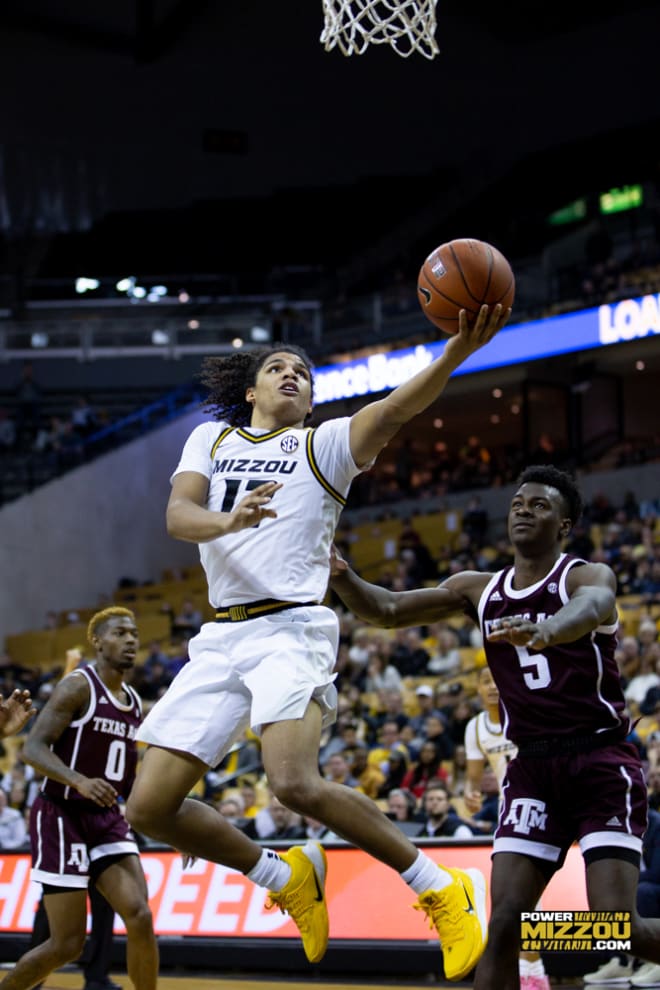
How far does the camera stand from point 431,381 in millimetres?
5008

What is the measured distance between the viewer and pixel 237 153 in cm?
2888

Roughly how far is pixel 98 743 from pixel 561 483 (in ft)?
11.1

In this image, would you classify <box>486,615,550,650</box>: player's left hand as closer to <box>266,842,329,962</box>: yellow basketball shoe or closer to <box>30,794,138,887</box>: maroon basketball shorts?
<box>266,842,329,962</box>: yellow basketball shoe

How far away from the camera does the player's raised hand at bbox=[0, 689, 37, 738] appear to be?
5613mm

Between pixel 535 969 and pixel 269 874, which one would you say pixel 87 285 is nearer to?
pixel 535 969

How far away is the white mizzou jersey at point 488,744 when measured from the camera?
885cm

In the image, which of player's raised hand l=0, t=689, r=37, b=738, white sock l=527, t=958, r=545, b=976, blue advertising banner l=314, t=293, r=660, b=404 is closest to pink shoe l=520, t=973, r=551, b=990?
white sock l=527, t=958, r=545, b=976

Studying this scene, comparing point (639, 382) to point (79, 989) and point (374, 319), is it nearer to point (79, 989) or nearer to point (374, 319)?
point (374, 319)

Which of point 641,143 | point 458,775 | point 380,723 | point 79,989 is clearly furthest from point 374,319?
point 79,989

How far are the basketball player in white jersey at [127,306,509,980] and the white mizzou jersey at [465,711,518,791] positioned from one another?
3433 millimetres

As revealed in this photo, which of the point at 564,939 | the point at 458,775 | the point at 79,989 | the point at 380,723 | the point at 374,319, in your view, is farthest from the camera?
the point at 374,319

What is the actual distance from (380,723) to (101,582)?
12.3 metres

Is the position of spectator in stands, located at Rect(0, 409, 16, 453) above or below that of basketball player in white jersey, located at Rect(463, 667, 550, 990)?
above

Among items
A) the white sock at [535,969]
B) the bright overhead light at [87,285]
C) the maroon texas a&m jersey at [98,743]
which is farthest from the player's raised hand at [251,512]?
the bright overhead light at [87,285]
